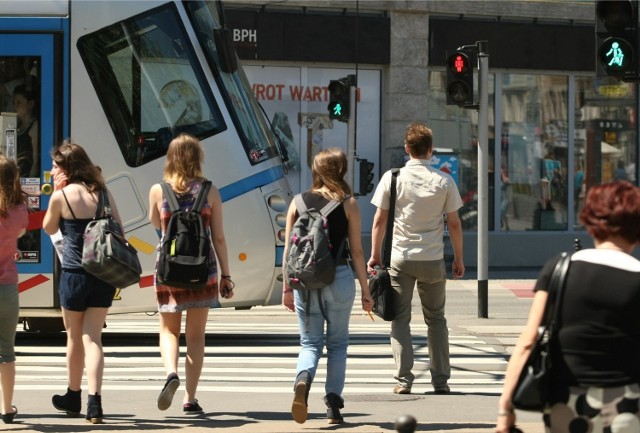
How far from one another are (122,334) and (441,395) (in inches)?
198

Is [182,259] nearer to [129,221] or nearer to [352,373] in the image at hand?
[352,373]

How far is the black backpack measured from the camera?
293 inches

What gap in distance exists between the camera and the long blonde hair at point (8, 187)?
7250 mm

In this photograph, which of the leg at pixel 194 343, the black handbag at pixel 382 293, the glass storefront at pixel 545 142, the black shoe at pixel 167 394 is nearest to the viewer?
the black shoe at pixel 167 394

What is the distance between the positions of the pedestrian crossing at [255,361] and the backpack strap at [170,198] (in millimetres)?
1884

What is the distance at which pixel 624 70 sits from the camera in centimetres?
1073

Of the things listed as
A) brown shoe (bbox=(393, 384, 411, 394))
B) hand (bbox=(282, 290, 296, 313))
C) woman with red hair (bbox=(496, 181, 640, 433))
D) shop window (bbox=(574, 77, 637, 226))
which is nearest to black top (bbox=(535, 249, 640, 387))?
woman with red hair (bbox=(496, 181, 640, 433))

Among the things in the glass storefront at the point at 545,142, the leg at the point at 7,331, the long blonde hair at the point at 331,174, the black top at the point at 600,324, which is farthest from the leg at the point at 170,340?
the glass storefront at the point at 545,142

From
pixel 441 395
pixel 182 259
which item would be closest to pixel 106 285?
pixel 182 259

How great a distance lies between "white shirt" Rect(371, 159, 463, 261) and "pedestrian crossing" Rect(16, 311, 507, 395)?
3.63 feet

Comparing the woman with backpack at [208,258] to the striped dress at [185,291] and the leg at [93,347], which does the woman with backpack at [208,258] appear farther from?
the leg at [93,347]

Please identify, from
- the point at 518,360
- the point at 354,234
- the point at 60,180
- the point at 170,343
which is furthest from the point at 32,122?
the point at 518,360

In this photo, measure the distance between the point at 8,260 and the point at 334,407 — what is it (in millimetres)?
2034

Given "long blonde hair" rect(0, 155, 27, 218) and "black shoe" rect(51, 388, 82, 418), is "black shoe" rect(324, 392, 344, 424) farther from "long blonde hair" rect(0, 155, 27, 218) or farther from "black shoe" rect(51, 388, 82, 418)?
"long blonde hair" rect(0, 155, 27, 218)
